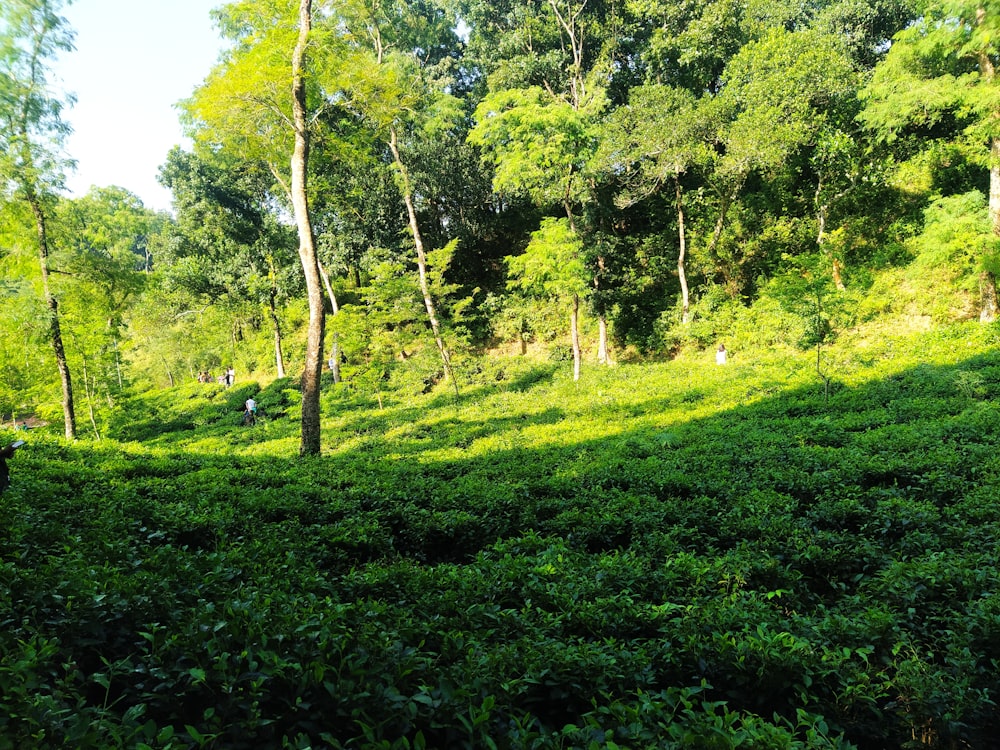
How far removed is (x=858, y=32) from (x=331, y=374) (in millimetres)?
31444

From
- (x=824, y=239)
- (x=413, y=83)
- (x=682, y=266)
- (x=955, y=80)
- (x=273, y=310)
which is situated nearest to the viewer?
(x=955, y=80)

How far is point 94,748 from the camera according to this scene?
5.60 feet

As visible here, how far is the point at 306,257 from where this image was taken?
11.8m

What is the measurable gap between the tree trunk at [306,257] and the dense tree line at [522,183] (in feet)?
0.20

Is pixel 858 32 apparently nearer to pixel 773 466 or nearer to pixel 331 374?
pixel 773 466

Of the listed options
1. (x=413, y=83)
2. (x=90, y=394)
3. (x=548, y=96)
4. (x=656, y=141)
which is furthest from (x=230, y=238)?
(x=656, y=141)

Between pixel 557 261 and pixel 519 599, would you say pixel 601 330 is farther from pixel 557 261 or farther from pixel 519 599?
pixel 519 599

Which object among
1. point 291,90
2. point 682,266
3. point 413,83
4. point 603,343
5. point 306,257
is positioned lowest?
point 603,343

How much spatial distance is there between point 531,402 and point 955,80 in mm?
16495

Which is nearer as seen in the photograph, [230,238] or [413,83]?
[413,83]

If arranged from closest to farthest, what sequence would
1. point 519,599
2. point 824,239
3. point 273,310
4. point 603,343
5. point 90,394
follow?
point 519,599 < point 90,394 < point 824,239 < point 603,343 < point 273,310

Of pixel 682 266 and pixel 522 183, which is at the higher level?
pixel 522 183

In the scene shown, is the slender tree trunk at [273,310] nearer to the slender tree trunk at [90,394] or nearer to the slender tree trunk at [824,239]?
the slender tree trunk at [90,394]

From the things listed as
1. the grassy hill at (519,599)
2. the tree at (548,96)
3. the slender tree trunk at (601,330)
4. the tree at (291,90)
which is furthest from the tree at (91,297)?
the slender tree trunk at (601,330)
